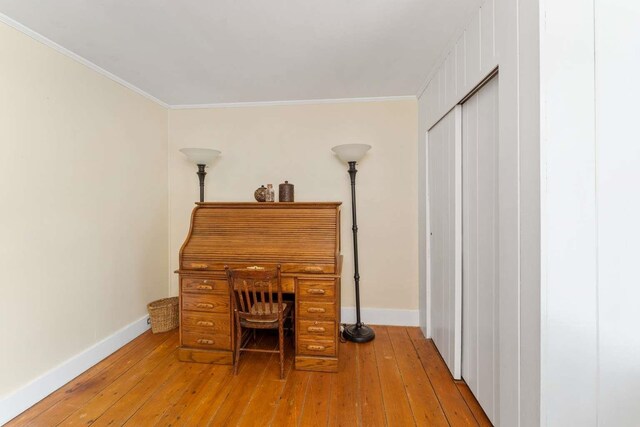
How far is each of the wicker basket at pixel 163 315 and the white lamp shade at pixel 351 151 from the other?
2288mm

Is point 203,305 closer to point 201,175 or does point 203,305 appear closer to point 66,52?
point 201,175

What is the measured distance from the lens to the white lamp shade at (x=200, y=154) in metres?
2.69

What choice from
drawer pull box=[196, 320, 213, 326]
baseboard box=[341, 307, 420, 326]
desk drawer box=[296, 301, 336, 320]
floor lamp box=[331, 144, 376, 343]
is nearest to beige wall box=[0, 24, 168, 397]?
drawer pull box=[196, 320, 213, 326]

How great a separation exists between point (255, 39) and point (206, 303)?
6.50 ft

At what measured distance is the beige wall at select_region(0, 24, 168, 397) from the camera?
1707 mm

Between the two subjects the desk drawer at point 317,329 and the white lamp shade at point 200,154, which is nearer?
the desk drawer at point 317,329

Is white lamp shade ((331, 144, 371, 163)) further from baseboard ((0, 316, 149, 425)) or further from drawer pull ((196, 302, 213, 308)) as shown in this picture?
baseboard ((0, 316, 149, 425))

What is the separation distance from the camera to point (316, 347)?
2.15 m

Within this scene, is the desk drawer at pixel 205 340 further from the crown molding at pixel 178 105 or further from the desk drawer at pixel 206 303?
the crown molding at pixel 178 105

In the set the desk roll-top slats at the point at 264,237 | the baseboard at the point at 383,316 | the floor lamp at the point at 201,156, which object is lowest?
the baseboard at the point at 383,316

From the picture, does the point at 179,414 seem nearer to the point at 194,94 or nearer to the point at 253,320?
the point at 253,320

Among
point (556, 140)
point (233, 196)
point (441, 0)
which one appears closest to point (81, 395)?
point (233, 196)

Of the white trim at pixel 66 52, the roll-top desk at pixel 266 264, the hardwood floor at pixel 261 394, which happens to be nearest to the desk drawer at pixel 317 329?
the roll-top desk at pixel 266 264

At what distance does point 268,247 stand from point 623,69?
219 cm
